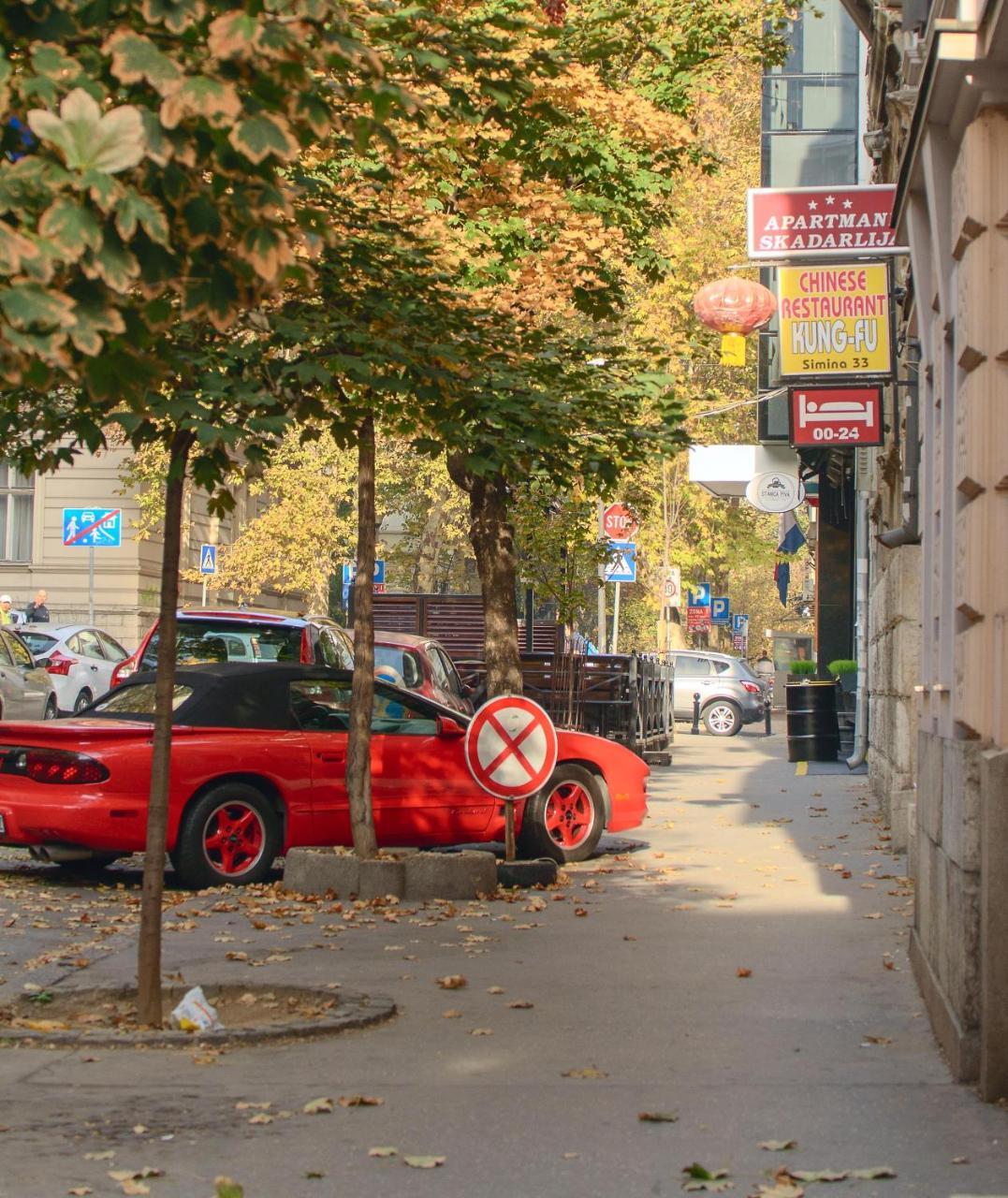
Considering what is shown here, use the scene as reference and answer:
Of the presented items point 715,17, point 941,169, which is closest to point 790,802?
point 715,17

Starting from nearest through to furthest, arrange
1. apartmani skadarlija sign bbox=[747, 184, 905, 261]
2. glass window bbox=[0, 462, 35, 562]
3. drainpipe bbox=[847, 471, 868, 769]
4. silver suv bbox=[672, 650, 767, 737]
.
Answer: apartmani skadarlija sign bbox=[747, 184, 905, 261] < drainpipe bbox=[847, 471, 868, 769] < silver suv bbox=[672, 650, 767, 737] < glass window bbox=[0, 462, 35, 562]

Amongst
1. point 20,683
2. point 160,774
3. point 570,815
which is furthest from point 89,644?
point 160,774

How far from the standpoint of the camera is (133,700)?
1362 cm

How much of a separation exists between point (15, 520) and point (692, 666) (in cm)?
1757

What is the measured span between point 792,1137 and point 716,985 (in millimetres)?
3110

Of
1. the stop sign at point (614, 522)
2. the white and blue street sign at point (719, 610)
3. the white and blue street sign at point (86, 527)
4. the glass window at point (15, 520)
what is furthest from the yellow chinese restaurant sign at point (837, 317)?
the white and blue street sign at point (719, 610)

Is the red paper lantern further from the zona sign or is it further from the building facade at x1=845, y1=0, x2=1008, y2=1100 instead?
A: the building facade at x1=845, y1=0, x2=1008, y2=1100

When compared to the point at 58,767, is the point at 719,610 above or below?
above

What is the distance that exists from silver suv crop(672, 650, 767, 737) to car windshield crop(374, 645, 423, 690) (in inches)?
856

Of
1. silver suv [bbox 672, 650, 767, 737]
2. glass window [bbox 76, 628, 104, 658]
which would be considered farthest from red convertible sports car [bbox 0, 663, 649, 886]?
silver suv [bbox 672, 650, 767, 737]

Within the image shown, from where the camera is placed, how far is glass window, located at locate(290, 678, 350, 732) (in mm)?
13375

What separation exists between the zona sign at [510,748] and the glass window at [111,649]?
20.1 meters

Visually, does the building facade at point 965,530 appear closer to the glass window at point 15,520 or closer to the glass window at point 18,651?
the glass window at point 18,651

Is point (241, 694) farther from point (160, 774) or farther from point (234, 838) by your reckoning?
point (160, 774)
